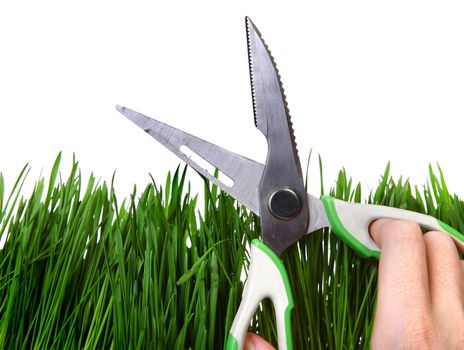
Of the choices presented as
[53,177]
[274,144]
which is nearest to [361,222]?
[274,144]

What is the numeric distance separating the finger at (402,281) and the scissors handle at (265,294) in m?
0.12

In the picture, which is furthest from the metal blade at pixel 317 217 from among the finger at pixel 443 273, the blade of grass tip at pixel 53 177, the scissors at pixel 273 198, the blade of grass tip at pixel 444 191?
the blade of grass tip at pixel 53 177

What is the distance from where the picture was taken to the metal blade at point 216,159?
2.76 ft

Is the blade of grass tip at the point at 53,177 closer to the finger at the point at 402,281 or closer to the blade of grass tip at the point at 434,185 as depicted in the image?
the finger at the point at 402,281

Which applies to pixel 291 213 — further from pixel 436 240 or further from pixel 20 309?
pixel 20 309

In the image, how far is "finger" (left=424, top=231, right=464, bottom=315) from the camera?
2.33 feet

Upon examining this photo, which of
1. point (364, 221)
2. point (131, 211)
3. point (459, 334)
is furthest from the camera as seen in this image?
point (131, 211)

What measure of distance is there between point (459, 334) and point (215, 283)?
0.34 m

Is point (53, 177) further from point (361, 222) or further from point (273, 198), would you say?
point (361, 222)

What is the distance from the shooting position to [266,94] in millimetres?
848

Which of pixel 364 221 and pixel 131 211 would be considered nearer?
pixel 364 221

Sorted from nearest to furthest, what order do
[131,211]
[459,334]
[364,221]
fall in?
1. [459,334]
2. [364,221]
3. [131,211]

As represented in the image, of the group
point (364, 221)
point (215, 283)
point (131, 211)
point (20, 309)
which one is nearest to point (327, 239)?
point (364, 221)

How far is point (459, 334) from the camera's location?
2.23 ft
